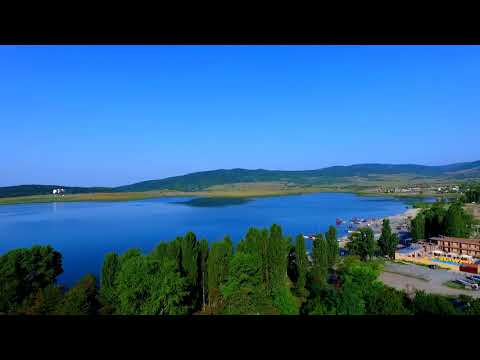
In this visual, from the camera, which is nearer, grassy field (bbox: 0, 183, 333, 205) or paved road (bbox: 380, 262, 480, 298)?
paved road (bbox: 380, 262, 480, 298)

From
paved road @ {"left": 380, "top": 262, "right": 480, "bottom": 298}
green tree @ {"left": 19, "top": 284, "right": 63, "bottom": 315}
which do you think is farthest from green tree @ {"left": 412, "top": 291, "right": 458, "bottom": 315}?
green tree @ {"left": 19, "top": 284, "right": 63, "bottom": 315}

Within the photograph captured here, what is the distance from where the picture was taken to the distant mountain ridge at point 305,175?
205 ft

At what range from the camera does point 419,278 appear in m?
9.38

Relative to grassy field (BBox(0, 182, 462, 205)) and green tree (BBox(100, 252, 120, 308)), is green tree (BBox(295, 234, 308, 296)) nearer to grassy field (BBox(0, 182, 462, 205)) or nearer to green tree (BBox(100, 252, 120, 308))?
green tree (BBox(100, 252, 120, 308))

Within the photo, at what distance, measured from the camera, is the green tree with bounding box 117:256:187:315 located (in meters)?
5.05

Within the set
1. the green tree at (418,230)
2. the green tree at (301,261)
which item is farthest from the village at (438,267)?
the green tree at (301,261)

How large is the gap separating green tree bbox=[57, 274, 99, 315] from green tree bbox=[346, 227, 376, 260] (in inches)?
387

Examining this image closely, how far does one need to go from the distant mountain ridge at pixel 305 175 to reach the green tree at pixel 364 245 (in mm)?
50694

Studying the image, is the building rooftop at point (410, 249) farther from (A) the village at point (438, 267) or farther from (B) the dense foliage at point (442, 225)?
(B) the dense foliage at point (442, 225)

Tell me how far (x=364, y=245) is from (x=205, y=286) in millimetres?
7432

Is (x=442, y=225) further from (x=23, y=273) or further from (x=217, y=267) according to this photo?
(x=23, y=273)

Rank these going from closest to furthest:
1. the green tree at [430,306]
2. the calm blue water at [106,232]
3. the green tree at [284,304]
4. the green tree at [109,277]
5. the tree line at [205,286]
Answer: the green tree at [430,306], the tree line at [205,286], the green tree at [284,304], the green tree at [109,277], the calm blue water at [106,232]

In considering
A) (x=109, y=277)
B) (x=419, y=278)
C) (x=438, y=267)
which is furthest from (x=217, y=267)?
(x=438, y=267)
